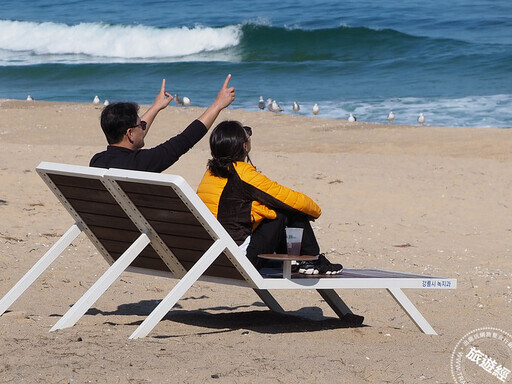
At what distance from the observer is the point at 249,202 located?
454 centimetres

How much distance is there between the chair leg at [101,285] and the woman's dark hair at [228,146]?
54 cm

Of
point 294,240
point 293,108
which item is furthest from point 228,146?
point 293,108

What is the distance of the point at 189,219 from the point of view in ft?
14.0

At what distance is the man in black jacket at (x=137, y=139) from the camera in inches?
175

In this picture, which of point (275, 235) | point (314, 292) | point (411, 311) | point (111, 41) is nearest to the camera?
point (275, 235)

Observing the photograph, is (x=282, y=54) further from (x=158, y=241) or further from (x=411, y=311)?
(x=158, y=241)

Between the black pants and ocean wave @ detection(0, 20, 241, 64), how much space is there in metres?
30.6

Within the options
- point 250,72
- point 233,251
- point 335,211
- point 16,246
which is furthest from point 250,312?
point 250,72

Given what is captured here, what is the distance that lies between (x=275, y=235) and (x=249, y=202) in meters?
0.23

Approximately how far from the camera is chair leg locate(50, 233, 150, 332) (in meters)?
4.44

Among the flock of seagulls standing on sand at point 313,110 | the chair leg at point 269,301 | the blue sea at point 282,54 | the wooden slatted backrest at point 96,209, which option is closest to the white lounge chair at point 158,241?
the wooden slatted backrest at point 96,209

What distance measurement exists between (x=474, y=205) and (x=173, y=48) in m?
28.3

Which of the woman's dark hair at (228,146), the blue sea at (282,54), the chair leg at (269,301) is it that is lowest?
the blue sea at (282,54)

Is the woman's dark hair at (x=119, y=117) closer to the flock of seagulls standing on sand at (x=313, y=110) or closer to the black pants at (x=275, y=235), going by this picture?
the black pants at (x=275, y=235)
